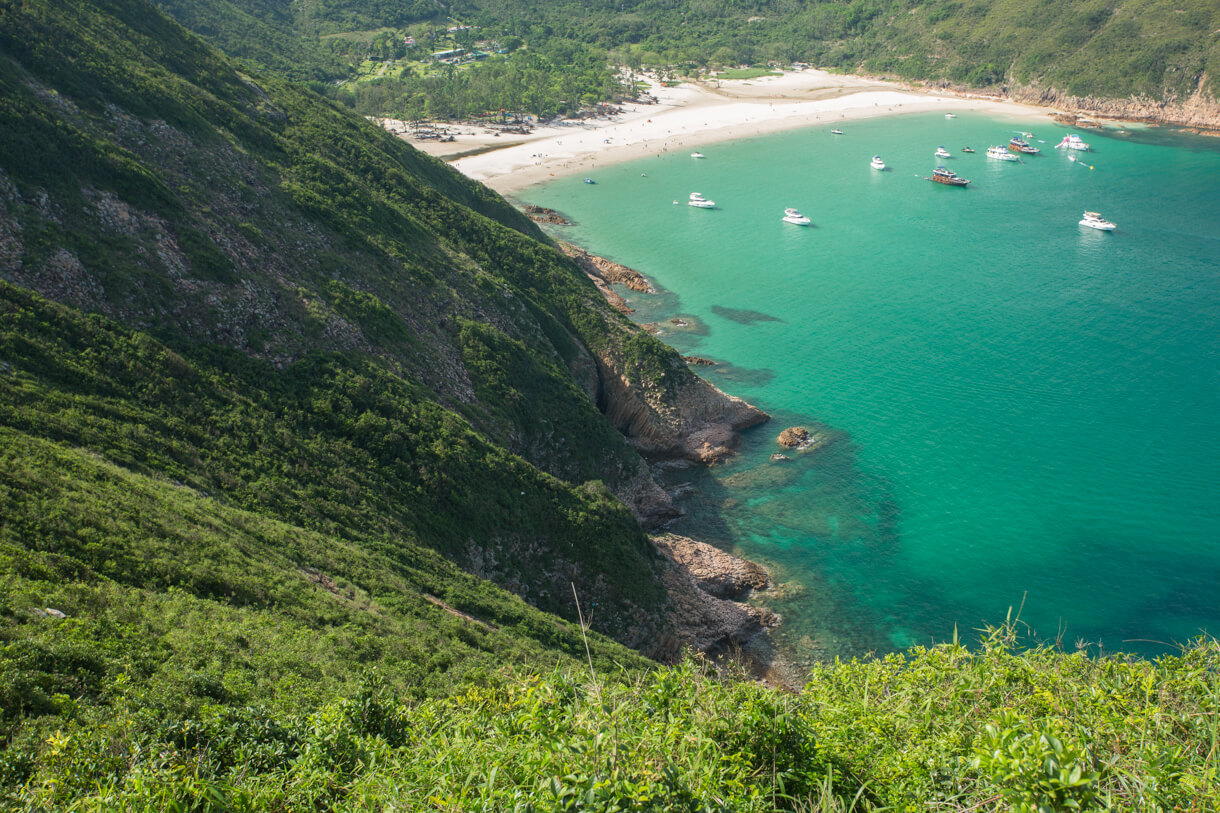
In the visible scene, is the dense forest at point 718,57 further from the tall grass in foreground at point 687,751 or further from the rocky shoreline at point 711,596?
the tall grass in foreground at point 687,751

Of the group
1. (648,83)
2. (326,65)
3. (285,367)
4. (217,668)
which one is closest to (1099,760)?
(217,668)

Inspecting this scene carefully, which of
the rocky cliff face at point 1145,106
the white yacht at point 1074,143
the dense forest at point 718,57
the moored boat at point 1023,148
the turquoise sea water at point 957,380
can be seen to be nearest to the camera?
the turquoise sea water at point 957,380

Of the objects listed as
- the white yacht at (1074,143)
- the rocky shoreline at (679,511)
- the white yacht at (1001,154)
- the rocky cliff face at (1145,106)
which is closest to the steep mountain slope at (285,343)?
the rocky shoreline at (679,511)

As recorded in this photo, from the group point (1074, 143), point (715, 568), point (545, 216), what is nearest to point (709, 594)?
point (715, 568)

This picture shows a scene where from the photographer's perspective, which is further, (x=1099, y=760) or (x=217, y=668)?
(x=217, y=668)

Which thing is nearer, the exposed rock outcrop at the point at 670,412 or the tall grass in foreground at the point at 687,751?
the tall grass in foreground at the point at 687,751

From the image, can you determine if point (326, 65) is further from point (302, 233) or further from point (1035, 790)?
point (1035, 790)
